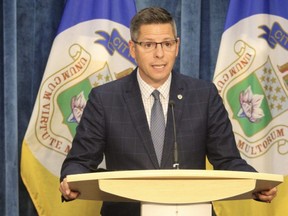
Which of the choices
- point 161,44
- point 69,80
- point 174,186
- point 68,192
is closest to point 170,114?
point 161,44

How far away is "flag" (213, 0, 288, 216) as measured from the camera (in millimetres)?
3590

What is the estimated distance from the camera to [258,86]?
142 inches

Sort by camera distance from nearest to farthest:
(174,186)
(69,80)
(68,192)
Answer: (174,186)
(68,192)
(69,80)

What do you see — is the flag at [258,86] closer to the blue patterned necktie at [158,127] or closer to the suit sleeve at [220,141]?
the suit sleeve at [220,141]

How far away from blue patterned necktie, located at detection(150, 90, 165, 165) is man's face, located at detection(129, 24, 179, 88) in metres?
0.12

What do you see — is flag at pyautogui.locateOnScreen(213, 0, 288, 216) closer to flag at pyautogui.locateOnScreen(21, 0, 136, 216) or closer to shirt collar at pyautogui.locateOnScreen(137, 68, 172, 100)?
flag at pyautogui.locateOnScreen(21, 0, 136, 216)

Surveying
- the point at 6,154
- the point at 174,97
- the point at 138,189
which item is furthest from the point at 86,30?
the point at 138,189

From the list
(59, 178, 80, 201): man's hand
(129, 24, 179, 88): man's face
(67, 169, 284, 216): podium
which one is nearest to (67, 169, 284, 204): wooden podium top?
(67, 169, 284, 216): podium

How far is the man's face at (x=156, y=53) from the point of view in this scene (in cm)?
250

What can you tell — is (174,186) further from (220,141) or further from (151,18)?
(151,18)

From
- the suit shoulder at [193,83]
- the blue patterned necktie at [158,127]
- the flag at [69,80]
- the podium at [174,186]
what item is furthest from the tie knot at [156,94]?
the flag at [69,80]

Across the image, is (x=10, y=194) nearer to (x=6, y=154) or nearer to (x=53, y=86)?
(x=6, y=154)

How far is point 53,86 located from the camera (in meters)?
3.58

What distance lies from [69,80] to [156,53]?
3.98 ft
